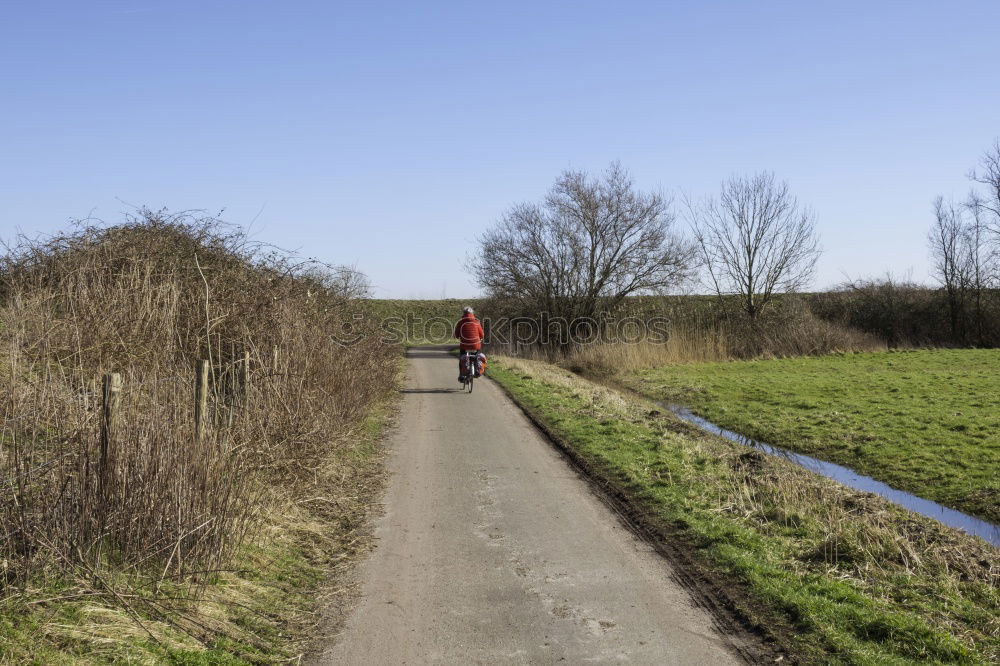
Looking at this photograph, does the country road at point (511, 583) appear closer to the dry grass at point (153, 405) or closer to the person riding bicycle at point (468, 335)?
the dry grass at point (153, 405)

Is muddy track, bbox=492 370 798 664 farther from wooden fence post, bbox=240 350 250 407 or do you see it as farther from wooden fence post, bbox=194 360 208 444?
wooden fence post, bbox=240 350 250 407

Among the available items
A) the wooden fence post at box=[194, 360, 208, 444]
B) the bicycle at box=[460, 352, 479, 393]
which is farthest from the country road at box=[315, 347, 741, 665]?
the bicycle at box=[460, 352, 479, 393]

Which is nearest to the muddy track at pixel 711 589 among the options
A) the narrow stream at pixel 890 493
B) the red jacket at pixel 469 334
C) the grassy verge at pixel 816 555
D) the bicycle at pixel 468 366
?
the grassy verge at pixel 816 555

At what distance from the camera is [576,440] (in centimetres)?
1159

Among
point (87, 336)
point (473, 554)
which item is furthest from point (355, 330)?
point (473, 554)

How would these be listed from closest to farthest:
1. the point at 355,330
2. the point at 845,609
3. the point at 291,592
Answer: the point at 845,609 → the point at 291,592 → the point at 355,330

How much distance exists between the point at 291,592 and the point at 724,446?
8715 millimetres

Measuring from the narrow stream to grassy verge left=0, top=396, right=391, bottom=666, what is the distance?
23.9 feet

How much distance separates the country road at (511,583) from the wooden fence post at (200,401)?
5.80 ft

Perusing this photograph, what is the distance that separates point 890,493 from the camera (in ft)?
33.7

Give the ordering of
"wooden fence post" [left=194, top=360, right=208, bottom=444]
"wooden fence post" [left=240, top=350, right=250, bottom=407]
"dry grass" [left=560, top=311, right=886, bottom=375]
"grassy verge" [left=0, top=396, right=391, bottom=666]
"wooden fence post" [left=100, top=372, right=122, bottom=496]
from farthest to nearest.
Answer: "dry grass" [left=560, top=311, right=886, bottom=375] < "wooden fence post" [left=240, top=350, right=250, bottom=407] < "wooden fence post" [left=194, top=360, right=208, bottom=444] < "wooden fence post" [left=100, top=372, right=122, bottom=496] < "grassy verge" [left=0, top=396, right=391, bottom=666]

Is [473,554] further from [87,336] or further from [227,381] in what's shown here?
[87,336]

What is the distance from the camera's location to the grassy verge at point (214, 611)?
12.7 ft

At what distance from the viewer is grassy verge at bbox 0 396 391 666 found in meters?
3.86
